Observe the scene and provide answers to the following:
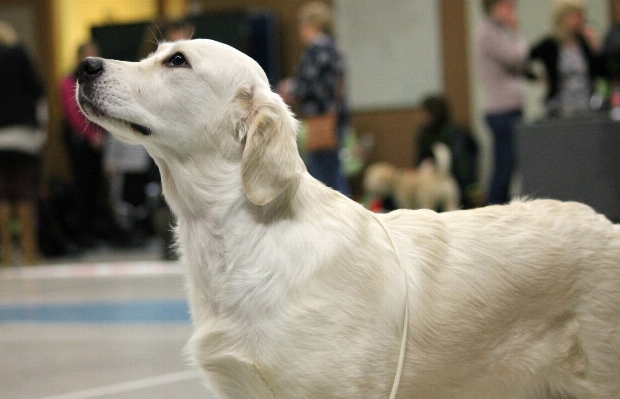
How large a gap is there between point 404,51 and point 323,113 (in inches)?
234

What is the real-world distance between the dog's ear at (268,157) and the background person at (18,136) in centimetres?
882

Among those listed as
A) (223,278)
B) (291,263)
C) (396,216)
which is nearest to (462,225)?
(396,216)

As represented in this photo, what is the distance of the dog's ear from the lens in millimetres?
2801

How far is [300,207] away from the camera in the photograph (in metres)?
2.93

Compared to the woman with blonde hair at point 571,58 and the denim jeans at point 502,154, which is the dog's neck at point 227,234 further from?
the woman with blonde hair at point 571,58

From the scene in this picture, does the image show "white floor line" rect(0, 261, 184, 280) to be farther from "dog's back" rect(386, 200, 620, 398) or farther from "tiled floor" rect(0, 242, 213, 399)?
"dog's back" rect(386, 200, 620, 398)

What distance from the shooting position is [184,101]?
3.07 meters

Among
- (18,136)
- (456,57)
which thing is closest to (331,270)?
(18,136)

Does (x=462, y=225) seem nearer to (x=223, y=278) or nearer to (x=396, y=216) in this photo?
(x=396, y=216)

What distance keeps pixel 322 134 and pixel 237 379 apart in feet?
20.9

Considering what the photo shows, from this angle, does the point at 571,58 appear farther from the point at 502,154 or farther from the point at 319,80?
the point at 319,80

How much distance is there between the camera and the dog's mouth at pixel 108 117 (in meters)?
3.04

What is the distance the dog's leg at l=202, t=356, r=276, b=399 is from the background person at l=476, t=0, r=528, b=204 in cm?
669

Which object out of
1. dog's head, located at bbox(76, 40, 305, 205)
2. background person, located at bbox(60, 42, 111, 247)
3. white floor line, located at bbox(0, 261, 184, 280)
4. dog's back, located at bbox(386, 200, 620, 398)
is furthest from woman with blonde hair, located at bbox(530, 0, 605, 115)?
background person, located at bbox(60, 42, 111, 247)
